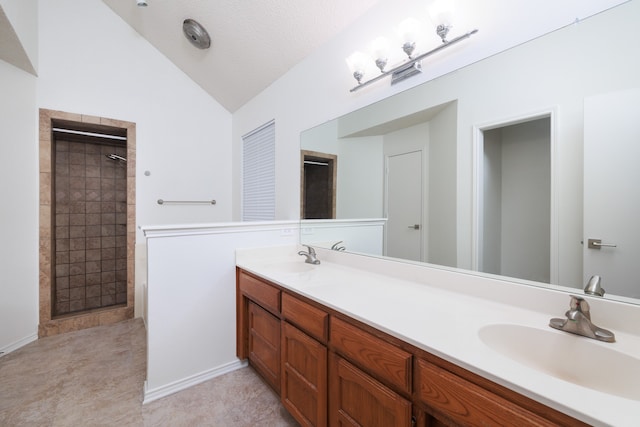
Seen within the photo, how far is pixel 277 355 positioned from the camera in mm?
1502

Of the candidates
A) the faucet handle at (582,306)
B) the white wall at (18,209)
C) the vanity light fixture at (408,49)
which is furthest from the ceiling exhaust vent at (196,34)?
the faucet handle at (582,306)

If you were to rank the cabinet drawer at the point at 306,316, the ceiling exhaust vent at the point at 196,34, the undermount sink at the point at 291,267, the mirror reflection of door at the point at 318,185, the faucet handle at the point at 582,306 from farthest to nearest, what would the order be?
the ceiling exhaust vent at the point at 196,34 → the mirror reflection of door at the point at 318,185 → the undermount sink at the point at 291,267 → the cabinet drawer at the point at 306,316 → the faucet handle at the point at 582,306

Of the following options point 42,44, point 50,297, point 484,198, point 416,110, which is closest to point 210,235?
point 416,110

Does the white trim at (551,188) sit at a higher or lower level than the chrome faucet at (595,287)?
higher

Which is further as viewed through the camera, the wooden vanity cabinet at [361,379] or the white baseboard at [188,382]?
the white baseboard at [188,382]

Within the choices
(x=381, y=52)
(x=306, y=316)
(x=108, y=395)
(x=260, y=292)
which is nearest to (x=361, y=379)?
(x=306, y=316)

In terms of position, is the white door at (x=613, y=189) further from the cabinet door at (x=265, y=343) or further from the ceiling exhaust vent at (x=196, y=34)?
the ceiling exhaust vent at (x=196, y=34)

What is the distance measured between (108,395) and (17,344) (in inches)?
52.6

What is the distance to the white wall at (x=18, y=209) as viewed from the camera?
2125 mm

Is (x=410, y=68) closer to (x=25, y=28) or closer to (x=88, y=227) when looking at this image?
(x=25, y=28)

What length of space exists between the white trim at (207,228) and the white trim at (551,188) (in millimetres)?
1376

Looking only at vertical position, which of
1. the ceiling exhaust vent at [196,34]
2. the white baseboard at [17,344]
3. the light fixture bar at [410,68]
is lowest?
the white baseboard at [17,344]

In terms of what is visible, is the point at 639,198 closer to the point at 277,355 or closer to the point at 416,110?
the point at 416,110

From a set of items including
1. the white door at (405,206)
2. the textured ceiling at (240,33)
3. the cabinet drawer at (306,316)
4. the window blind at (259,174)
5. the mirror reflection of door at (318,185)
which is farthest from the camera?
the window blind at (259,174)
